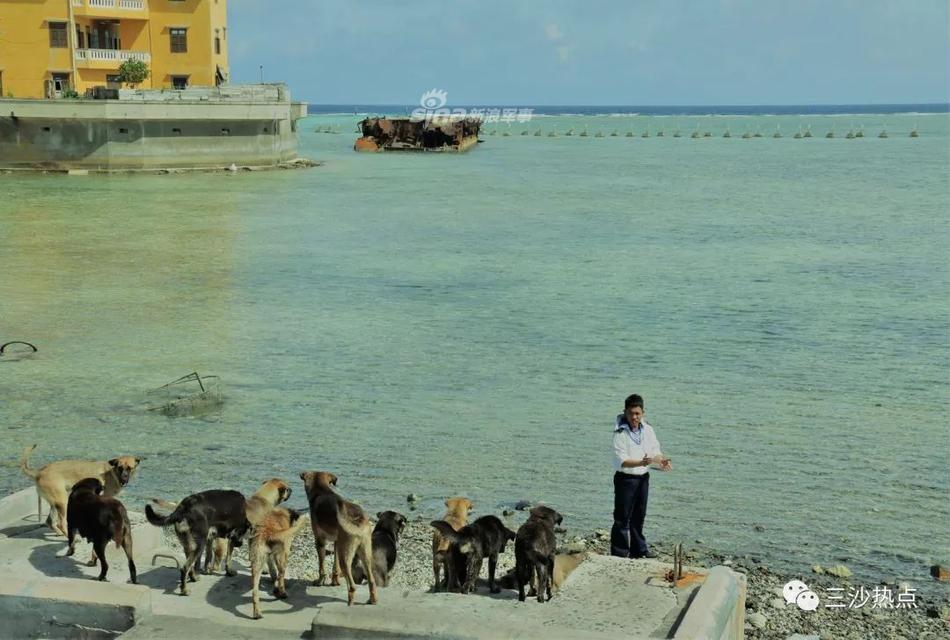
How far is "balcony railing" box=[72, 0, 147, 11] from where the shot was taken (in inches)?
2398

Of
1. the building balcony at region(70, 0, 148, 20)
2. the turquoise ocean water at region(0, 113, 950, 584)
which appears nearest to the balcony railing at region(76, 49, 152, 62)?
the building balcony at region(70, 0, 148, 20)

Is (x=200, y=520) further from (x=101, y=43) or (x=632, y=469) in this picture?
(x=101, y=43)

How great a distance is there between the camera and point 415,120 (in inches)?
3873

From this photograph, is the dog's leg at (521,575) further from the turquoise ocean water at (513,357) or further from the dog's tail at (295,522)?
the turquoise ocean water at (513,357)

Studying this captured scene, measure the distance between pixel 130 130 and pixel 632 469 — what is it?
5476 centimetres

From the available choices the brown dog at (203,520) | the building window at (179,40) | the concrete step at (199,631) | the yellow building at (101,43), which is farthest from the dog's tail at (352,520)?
the building window at (179,40)

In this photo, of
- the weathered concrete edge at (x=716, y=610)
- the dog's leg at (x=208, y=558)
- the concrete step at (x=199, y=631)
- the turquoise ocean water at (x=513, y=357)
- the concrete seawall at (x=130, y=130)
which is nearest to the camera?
the weathered concrete edge at (x=716, y=610)

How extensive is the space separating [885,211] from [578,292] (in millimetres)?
26727

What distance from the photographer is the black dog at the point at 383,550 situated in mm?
8758

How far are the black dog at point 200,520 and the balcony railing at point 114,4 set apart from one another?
190 feet

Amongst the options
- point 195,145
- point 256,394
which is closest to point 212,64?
point 195,145

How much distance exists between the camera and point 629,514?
9766 mm

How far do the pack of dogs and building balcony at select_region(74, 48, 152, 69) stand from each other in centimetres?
5674

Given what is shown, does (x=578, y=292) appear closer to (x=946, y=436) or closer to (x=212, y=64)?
(x=946, y=436)
